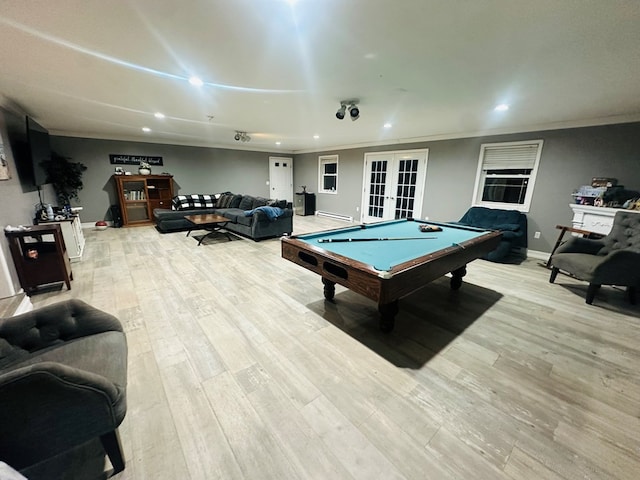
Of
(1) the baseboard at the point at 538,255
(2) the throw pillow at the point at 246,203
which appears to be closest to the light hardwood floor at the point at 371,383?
(1) the baseboard at the point at 538,255

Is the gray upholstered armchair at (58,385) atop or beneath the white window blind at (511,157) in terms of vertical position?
beneath

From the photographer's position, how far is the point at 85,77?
2572 millimetres

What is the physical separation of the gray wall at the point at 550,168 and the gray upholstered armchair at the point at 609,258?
124cm

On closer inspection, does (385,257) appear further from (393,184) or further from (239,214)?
(393,184)

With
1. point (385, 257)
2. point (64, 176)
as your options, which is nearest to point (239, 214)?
point (64, 176)

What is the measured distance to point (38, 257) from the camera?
2.76 m

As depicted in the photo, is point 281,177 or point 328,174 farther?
point 281,177

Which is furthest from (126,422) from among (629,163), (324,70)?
(629,163)

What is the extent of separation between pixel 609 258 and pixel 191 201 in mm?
7960

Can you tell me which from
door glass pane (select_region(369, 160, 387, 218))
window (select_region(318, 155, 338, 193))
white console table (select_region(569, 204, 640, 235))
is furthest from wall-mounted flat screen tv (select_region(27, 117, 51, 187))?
white console table (select_region(569, 204, 640, 235))

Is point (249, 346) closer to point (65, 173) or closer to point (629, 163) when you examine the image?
point (629, 163)

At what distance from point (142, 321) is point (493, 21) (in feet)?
11.9

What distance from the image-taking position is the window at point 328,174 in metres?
8.06

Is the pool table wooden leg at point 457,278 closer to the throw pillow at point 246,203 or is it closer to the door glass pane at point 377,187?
the door glass pane at point 377,187
